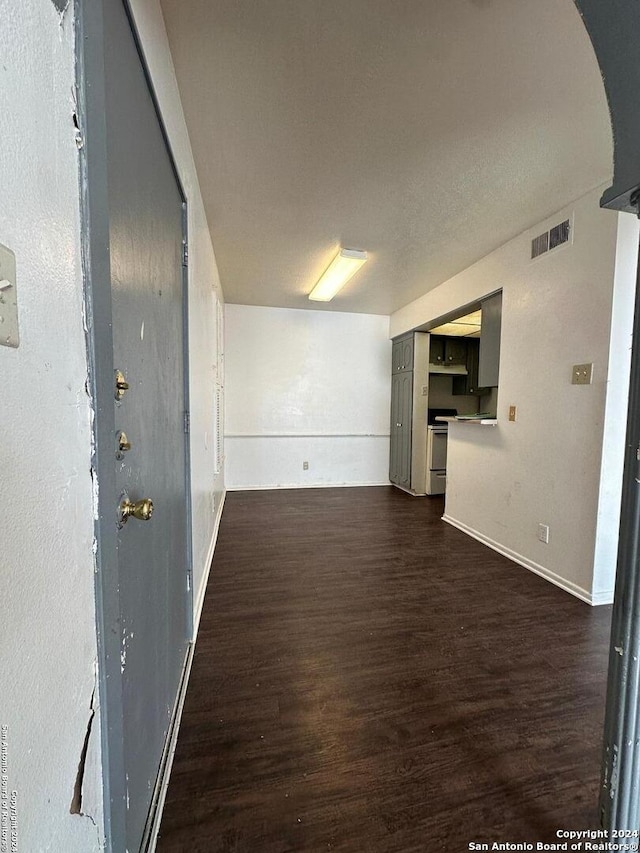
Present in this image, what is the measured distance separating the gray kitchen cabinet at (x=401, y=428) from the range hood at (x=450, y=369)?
1.60ft

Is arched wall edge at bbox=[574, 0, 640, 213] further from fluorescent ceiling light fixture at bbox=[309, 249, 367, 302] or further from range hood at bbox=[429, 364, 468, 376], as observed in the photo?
range hood at bbox=[429, 364, 468, 376]

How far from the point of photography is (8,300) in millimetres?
389

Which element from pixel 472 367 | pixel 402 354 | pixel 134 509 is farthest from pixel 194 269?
pixel 472 367

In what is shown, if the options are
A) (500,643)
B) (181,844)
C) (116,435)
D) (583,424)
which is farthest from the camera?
(583,424)

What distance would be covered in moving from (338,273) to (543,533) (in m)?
2.80

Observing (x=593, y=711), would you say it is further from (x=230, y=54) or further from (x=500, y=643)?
(x=230, y=54)

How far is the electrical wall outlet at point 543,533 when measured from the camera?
238 cm

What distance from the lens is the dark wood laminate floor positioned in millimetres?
983

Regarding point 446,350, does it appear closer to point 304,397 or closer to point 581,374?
point 304,397

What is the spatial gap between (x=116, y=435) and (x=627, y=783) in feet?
4.73

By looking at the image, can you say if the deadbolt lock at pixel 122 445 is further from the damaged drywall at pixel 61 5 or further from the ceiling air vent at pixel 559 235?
the ceiling air vent at pixel 559 235

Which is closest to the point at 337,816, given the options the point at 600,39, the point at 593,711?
the point at 593,711

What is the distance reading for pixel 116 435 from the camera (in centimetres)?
72

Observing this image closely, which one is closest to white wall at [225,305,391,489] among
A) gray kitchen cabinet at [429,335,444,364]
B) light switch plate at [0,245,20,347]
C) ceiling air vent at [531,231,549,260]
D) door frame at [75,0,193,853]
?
gray kitchen cabinet at [429,335,444,364]
